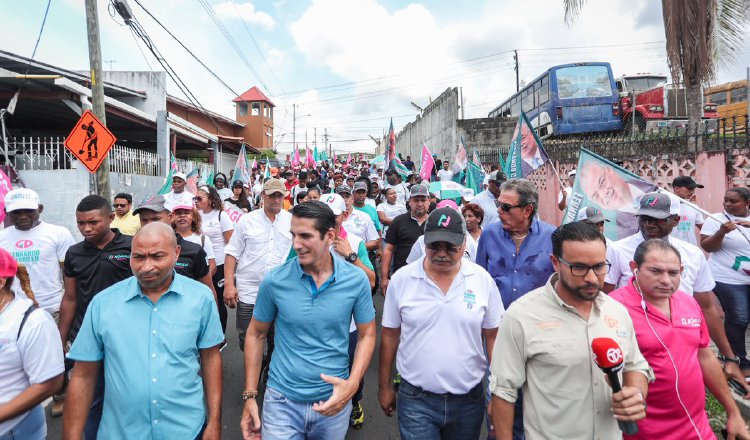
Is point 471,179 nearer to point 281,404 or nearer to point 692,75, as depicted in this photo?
point 692,75

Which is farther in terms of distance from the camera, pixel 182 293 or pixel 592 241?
pixel 182 293

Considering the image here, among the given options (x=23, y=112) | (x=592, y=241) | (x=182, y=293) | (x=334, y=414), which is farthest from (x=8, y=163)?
(x=592, y=241)

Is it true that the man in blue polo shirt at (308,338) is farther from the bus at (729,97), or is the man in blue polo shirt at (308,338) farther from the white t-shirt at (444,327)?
the bus at (729,97)

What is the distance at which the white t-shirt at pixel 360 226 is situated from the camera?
565 cm

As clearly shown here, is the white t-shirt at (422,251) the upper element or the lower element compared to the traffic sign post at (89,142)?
lower

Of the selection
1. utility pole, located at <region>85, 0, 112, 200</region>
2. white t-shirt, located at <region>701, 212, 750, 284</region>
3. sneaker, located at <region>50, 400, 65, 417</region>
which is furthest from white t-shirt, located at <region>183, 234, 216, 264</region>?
white t-shirt, located at <region>701, 212, 750, 284</region>

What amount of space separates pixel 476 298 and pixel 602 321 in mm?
651

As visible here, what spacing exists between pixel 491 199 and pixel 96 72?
7.58 m

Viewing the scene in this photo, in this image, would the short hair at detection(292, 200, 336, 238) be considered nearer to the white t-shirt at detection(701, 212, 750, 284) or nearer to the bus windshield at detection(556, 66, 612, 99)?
the white t-shirt at detection(701, 212, 750, 284)

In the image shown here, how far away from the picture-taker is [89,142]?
7543 mm

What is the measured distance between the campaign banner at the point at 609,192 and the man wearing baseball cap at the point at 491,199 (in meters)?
1.79

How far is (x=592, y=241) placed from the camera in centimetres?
206

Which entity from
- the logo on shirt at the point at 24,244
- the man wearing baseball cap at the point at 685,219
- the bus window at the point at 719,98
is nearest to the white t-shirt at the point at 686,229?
the man wearing baseball cap at the point at 685,219

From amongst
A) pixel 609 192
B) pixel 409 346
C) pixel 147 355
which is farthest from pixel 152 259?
Answer: pixel 609 192
